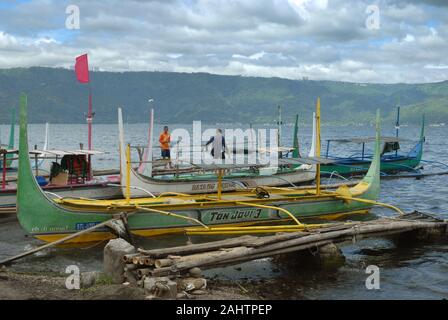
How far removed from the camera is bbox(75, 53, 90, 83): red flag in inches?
833

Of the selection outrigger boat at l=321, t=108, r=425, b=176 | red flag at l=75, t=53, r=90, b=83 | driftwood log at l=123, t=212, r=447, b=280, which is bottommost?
driftwood log at l=123, t=212, r=447, b=280

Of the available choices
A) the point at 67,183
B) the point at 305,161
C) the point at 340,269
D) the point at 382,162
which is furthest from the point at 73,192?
the point at 382,162

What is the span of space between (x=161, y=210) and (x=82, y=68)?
7.96m

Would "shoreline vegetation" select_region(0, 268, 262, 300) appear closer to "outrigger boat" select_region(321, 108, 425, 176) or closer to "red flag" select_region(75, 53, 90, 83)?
"red flag" select_region(75, 53, 90, 83)

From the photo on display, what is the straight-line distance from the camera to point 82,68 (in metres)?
21.4

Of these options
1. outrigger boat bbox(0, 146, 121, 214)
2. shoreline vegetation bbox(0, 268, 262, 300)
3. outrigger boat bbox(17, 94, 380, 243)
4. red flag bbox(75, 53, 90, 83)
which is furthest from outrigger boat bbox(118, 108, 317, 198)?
shoreline vegetation bbox(0, 268, 262, 300)

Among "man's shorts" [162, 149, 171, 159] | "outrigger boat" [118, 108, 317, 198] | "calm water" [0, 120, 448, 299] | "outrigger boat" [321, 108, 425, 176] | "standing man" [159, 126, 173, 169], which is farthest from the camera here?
"outrigger boat" [321, 108, 425, 176]

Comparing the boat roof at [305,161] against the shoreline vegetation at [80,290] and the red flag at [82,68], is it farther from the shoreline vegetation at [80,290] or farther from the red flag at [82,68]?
the red flag at [82,68]

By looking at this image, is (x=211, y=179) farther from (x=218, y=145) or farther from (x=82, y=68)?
(x=82, y=68)

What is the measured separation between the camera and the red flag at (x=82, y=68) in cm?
2116

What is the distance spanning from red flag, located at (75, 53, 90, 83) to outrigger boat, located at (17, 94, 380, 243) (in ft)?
19.2

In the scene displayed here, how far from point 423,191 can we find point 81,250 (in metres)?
22.9
